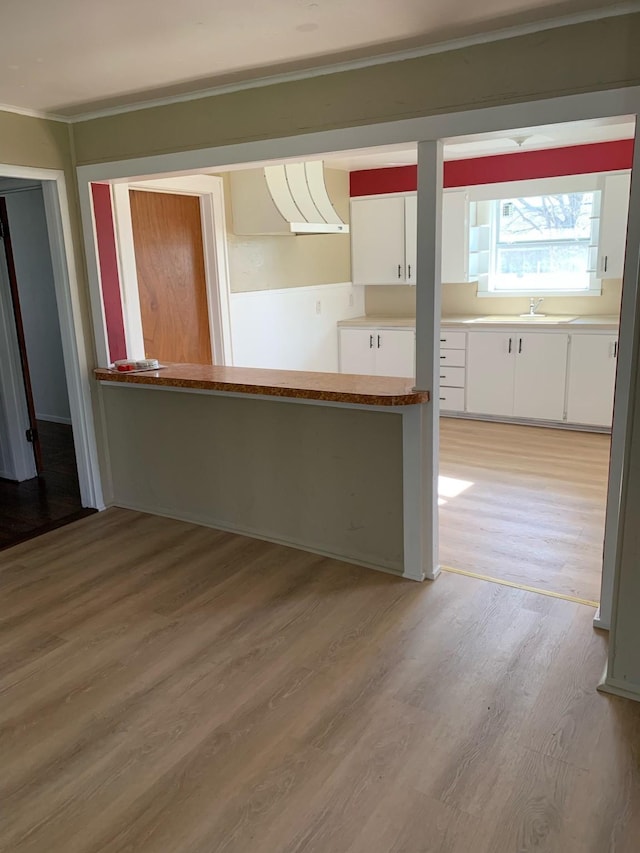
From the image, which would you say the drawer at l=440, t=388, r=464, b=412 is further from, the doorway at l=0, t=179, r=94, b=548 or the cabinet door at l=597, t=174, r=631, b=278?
the doorway at l=0, t=179, r=94, b=548

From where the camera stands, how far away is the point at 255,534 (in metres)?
3.59

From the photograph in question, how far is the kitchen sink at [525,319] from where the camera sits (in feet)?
18.3

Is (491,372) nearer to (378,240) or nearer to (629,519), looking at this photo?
(378,240)

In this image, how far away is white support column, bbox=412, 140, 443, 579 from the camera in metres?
2.67

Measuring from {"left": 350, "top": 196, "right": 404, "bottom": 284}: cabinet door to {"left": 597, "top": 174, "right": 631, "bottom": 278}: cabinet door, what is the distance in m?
1.75

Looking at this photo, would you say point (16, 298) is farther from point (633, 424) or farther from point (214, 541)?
point (633, 424)

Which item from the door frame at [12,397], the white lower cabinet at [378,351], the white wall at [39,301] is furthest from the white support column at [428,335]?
the white wall at [39,301]

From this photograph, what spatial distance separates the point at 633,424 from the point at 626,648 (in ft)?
2.52

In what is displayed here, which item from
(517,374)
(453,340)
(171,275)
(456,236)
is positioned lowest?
(517,374)

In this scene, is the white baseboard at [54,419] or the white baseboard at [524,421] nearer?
the white baseboard at [524,421]

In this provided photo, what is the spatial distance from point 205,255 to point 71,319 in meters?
1.31

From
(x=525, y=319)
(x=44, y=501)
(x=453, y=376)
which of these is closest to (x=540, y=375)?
(x=525, y=319)

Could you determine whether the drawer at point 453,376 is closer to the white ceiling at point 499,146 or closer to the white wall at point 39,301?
the white ceiling at point 499,146

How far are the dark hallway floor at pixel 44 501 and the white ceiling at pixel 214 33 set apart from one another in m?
2.28
